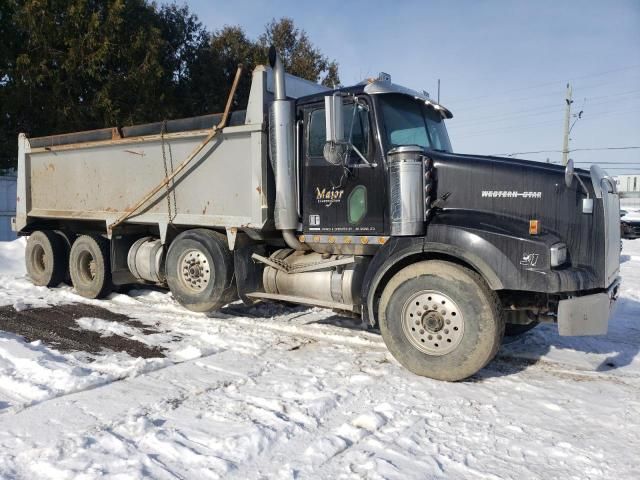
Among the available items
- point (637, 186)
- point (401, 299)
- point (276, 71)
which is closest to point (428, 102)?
point (276, 71)

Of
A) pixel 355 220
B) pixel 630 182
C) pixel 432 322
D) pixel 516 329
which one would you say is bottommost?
pixel 516 329

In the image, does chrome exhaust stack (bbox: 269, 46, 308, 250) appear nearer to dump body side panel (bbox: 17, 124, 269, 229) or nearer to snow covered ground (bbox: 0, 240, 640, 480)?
dump body side panel (bbox: 17, 124, 269, 229)

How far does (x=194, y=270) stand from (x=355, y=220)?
8.01 ft

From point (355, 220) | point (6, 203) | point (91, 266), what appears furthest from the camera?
point (6, 203)

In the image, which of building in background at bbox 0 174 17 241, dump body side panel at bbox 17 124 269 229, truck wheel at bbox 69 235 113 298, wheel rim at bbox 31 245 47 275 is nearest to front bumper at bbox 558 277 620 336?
dump body side panel at bbox 17 124 269 229

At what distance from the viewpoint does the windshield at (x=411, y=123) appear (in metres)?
5.42

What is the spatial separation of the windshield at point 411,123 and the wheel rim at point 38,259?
6.87 m

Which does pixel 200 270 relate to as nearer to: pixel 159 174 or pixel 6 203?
pixel 159 174

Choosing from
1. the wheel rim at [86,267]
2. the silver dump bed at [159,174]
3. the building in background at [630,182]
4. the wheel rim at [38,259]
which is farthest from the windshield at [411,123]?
the building in background at [630,182]

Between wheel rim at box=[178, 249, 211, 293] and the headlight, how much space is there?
4061 mm

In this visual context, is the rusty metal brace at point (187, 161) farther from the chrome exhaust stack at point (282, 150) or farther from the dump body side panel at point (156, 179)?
the chrome exhaust stack at point (282, 150)

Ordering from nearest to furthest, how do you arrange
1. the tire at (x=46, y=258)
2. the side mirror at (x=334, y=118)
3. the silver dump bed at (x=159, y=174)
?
1. the side mirror at (x=334, y=118)
2. the silver dump bed at (x=159, y=174)
3. the tire at (x=46, y=258)

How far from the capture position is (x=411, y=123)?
18.6 feet

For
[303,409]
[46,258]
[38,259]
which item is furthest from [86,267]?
[303,409]
